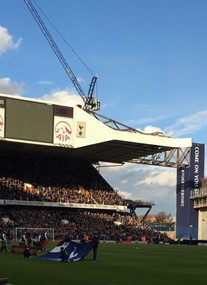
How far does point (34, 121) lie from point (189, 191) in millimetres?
40714

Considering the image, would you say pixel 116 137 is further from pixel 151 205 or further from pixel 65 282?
pixel 65 282

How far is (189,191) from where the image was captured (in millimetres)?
98438

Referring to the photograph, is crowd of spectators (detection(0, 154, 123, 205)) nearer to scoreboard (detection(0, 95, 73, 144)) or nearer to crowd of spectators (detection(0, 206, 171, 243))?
crowd of spectators (detection(0, 206, 171, 243))

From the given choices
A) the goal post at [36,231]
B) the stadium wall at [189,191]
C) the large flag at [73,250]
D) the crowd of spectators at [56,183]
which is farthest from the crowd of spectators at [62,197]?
the large flag at [73,250]

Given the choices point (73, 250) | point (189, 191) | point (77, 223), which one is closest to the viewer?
point (73, 250)

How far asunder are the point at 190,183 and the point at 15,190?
37.1m

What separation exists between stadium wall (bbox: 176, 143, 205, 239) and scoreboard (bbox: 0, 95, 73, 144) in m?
33.4

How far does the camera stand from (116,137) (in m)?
73.0

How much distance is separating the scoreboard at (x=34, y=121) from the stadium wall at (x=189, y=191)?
109ft

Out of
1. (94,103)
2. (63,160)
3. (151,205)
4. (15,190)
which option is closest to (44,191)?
(15,190)

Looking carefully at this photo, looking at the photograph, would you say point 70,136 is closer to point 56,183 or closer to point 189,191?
point 56,183

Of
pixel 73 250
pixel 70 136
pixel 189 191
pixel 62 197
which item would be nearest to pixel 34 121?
pixel 70 136

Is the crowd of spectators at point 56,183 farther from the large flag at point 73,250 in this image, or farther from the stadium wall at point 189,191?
the large flag at point 73,250

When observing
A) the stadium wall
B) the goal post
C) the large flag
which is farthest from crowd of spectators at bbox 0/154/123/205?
the large flag
